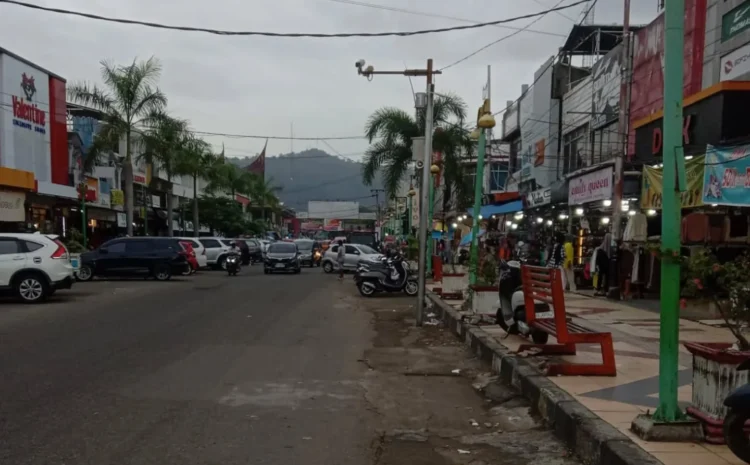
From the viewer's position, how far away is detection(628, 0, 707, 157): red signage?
16.1 m

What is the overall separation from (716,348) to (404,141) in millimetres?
25392

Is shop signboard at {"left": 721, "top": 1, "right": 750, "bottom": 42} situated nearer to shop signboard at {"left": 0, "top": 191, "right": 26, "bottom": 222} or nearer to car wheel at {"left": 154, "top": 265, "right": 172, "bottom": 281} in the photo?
car wheel at {"left": 154, "top": 265, "right": 172, "bottom": 281}

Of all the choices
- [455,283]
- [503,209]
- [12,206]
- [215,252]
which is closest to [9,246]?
[12,206]

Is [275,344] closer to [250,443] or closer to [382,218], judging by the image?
[250,443]

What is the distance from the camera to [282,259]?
106ft

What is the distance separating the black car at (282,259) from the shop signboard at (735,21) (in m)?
21.8

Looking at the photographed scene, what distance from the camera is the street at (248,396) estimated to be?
5.40 meters

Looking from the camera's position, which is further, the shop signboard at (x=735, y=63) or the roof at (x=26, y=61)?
the roof at (x=26, y=61)

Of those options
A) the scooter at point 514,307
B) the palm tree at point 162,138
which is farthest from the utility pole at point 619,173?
the palm tree at point 162,138

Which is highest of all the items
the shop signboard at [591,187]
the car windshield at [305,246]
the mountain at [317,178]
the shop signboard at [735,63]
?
the mountain at [317,178]

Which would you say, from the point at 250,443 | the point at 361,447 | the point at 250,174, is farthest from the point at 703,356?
the point at 250,174

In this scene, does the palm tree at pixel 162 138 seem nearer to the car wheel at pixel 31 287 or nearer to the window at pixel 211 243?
the window at pixel 211 243

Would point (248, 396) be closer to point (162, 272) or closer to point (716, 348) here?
point (716, 348)

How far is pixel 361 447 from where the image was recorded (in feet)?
18.2
